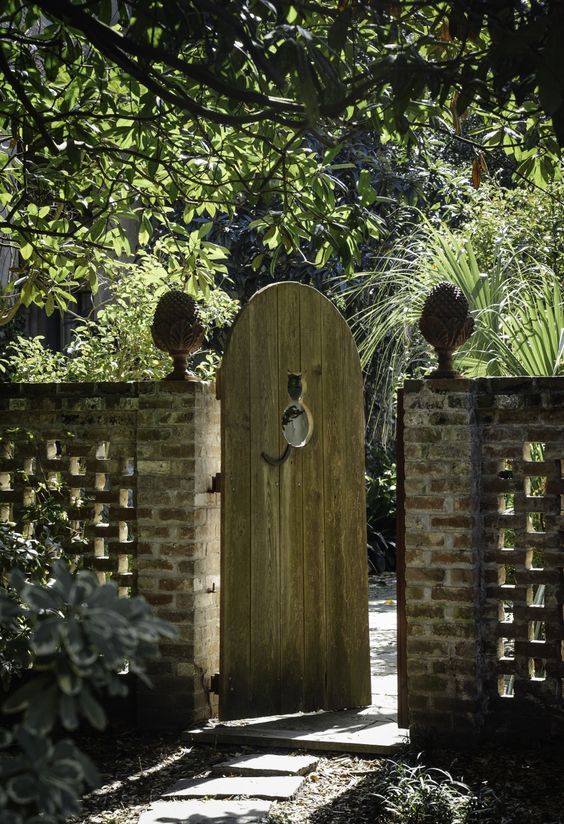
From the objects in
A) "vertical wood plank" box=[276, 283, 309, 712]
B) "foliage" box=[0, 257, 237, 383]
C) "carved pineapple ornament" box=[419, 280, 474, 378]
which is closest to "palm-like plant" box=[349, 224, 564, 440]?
"carved pineapple ornament" box=[419, 280, 474, 378]

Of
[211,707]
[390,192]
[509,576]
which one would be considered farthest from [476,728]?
[390,192]

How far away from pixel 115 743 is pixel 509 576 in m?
2.79

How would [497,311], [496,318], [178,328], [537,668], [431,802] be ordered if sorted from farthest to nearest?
[496,318]
[497,311]
[178,328]
[537,668]
[431,802]

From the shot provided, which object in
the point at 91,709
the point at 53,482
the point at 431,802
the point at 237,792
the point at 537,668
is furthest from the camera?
the point at 53,482

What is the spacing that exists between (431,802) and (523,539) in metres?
1.29

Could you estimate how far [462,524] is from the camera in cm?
463

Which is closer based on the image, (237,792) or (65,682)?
(65,682)

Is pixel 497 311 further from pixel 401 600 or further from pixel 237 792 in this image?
pixel 237 792

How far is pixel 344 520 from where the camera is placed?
5.41m

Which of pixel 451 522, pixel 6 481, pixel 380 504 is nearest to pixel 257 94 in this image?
pixel 451 522

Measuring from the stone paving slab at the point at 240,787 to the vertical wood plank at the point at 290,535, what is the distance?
33.0 inches

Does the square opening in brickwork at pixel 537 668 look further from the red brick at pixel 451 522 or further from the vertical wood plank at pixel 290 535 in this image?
the vertical wood plank at pixel 290 535

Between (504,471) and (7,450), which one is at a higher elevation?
(7,450)

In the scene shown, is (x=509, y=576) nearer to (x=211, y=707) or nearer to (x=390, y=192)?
(x=211, y=707)
